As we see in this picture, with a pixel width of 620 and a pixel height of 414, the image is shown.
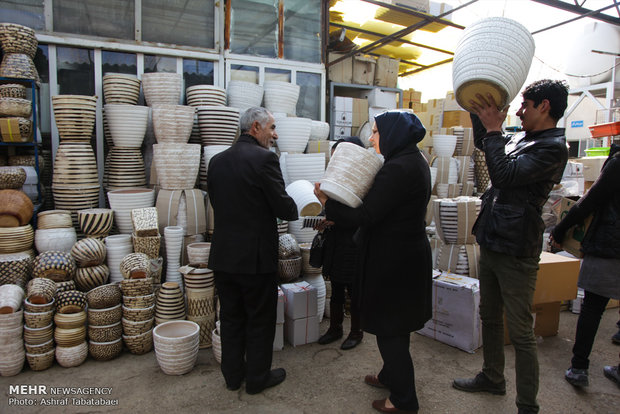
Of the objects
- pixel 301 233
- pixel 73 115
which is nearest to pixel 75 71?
pixel 73 115

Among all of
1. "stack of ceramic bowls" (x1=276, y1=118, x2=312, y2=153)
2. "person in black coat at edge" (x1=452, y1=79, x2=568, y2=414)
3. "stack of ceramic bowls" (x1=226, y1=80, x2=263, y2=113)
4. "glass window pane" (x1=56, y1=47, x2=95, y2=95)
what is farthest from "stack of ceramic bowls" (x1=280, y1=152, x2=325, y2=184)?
"glass window pane" (x1=56, y1=47, x2=95, y2=95)

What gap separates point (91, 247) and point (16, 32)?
223 centimetres

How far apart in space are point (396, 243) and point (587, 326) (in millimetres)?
1523

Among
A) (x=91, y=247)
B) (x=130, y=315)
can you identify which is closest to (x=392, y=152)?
(x=130, y=315)

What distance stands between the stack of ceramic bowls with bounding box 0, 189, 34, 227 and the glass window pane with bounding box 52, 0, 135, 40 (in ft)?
6.90

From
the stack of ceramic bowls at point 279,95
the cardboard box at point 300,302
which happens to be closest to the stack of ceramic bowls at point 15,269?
the cardboard box at point 300,302

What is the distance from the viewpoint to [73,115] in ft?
11.4

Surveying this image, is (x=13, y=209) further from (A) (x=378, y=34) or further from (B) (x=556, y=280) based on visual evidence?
(A) (x=378, y=34)

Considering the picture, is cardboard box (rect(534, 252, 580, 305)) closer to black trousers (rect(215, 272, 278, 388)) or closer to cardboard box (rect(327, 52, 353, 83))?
black trousers (rect(215, 272, 278, 388))

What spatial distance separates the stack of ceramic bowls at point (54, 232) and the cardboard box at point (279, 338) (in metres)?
1.81

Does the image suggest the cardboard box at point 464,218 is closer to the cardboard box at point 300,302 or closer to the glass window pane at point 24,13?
the cardboard box at point 300,302

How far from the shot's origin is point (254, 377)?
2.32 m

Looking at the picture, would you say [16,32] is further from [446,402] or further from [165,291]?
[446,402]

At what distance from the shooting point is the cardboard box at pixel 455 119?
564 cm
